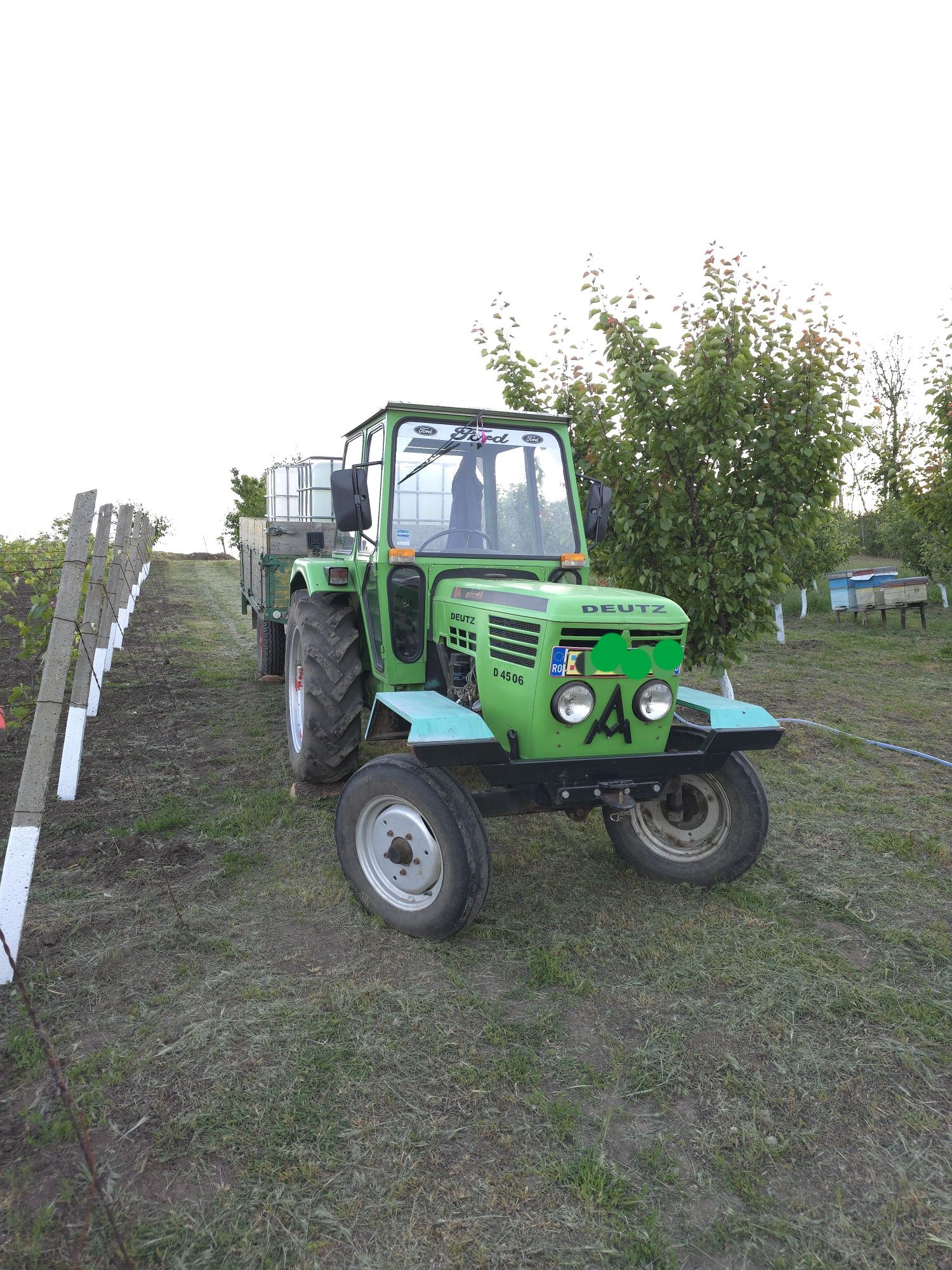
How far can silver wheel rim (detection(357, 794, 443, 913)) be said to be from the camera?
3.52m

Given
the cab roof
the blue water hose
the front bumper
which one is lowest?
the blue water hose

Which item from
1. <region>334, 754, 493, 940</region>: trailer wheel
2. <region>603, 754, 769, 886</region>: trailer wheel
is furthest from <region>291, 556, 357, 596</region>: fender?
<region>603, 754, 769, 886</region>: trailer wheel

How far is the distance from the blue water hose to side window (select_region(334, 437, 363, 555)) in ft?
11.7

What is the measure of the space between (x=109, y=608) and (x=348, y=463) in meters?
3.01

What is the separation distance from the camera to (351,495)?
14.2 feet

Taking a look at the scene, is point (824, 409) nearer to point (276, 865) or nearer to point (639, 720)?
point (639, 720)

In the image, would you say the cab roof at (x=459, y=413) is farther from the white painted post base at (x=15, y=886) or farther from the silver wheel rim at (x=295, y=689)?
the white painted post base at (x=15, y=886)

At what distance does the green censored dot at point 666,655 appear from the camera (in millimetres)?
3691

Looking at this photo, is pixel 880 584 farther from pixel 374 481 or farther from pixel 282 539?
pixel 374 481

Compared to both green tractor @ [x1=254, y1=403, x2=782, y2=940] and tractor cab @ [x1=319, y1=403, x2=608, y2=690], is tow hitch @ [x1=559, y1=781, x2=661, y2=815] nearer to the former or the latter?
green tractor @ [x1=254, y1=403, x2=782, y2=940]

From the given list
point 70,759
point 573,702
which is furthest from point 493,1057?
point 70,759

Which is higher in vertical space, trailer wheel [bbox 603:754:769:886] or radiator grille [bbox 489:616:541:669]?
radiator grille [bbox 489:616:541:669]

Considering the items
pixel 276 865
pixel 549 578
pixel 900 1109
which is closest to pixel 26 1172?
pixel 276 865

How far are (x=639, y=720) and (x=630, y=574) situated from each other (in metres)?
3.31
